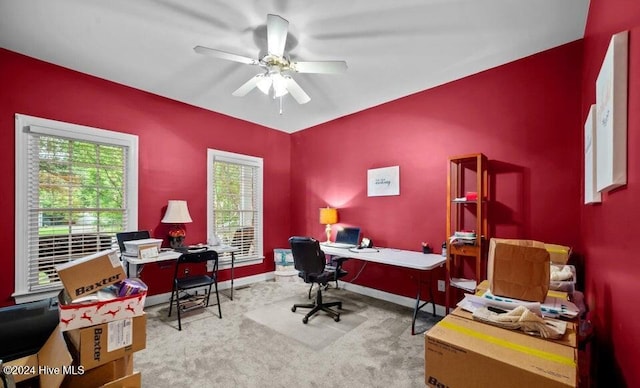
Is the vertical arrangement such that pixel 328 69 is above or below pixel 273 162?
above

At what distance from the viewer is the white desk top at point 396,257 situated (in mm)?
2641

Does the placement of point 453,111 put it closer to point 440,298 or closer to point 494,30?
point 494,30

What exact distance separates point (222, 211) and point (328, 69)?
292 cm

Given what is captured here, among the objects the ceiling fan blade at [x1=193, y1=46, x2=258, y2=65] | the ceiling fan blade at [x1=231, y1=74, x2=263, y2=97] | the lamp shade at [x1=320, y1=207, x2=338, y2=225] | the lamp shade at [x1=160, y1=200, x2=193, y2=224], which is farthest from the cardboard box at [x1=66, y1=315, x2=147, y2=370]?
the lamp shade at [x1=320, y1=207, x2=338, y2=225]

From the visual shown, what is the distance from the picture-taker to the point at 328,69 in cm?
226

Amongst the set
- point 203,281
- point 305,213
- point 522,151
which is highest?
point 522,151

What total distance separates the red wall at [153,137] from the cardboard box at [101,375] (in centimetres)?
222

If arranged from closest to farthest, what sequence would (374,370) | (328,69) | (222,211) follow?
(374,370) → (328,69) → (222,211)

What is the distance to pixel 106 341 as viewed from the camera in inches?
51.7

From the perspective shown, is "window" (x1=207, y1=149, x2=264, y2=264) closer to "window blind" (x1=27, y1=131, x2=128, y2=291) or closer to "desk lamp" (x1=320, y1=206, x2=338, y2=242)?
"window blind" (x1=27, y1=131, x2=128, y2=291)

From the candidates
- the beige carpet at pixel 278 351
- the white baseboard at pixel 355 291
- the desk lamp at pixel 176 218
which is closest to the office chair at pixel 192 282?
the beige carpet at pixel 278 351

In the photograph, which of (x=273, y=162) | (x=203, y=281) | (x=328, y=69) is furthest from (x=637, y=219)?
(x=273, y=162)

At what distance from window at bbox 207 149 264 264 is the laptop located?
1.54 metres

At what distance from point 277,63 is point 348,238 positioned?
8.14 feet
